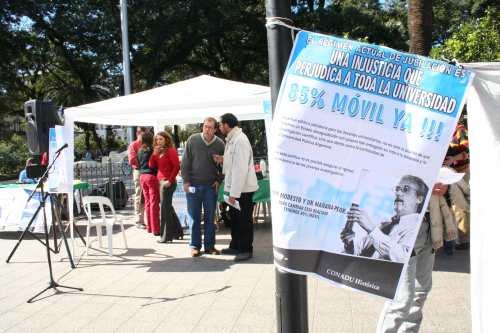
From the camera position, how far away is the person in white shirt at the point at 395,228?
6.70 feet

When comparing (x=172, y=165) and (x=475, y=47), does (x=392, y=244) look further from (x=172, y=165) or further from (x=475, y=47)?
(x=475, y=47)

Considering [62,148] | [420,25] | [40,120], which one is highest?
[420,25]

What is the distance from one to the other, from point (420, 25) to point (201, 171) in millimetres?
4566

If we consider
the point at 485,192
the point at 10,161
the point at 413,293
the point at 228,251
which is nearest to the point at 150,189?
the point at 228,251

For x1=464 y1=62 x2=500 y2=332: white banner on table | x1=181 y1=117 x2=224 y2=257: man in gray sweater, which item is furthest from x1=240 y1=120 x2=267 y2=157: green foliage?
x1=464 y1=62 x2=500 y2=332: white banner on table

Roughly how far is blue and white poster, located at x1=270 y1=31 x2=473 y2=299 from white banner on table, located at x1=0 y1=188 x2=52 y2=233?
293 inches

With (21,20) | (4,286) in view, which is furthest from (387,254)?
(21,20)

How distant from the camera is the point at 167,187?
7.91m

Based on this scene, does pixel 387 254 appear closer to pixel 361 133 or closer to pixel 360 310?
pixel 361 133

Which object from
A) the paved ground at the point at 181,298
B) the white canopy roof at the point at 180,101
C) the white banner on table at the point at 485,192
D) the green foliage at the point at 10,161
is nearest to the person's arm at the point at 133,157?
the white canopy roof at the point at 180,101

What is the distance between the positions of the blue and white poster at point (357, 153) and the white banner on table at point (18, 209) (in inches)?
293

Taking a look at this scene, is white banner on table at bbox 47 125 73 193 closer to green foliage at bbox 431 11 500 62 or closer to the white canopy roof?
the white canopy roof

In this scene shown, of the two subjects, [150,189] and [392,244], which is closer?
[392,244]

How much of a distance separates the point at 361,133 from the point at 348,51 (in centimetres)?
39
